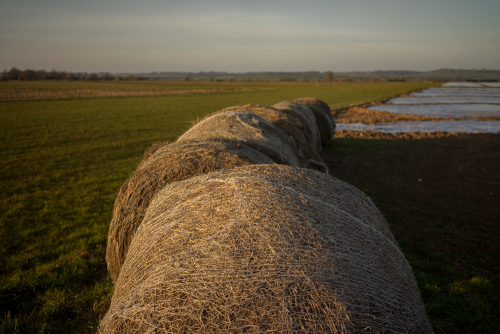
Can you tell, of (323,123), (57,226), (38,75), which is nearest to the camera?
(57,226)

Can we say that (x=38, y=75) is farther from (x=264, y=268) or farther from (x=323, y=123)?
(x=264, y=268)

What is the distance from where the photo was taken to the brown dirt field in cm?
548

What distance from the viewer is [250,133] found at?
5512 mm

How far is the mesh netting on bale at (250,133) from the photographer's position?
5.23m

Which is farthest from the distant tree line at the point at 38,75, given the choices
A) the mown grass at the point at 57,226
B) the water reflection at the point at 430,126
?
the water reflection at the point at 430,126

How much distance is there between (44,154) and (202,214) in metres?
14.2

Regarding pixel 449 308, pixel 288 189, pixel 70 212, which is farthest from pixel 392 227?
pixel 70 212

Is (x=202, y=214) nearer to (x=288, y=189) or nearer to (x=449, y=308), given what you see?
(x=288, y=189)

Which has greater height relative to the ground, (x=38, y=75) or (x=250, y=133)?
(x=38, y=75)

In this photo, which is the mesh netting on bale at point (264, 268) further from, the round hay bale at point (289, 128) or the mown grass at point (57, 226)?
the round hay bale at point (289, 128)

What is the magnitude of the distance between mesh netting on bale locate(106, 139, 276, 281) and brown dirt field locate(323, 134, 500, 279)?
417 centimetres

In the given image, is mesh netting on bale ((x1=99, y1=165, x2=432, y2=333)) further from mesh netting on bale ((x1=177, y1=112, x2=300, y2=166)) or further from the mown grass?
mesh netting on bale ((x1=177, y1=112, x2=300, y2=166))

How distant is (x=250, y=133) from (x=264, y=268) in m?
3.90

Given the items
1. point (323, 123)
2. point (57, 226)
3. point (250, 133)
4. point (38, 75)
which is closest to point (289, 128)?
point (250, 133)
